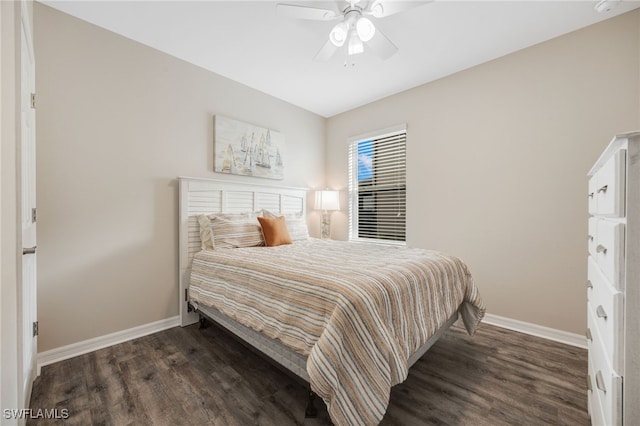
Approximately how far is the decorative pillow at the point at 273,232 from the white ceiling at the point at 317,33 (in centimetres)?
171

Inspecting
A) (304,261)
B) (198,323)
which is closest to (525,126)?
(304,261)

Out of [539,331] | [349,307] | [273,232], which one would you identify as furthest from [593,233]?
[273,232]

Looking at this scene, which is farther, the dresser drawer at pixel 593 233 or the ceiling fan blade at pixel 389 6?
the ceiling fan blade at pixel 389 6

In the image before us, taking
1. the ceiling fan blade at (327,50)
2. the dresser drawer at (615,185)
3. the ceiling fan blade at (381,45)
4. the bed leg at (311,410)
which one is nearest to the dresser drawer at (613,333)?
the dresser drawer at (615,185)

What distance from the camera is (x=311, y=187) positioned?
4234mm

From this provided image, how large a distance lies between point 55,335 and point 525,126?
4438 mm

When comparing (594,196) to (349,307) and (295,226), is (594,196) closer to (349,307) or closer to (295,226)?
(349,307)

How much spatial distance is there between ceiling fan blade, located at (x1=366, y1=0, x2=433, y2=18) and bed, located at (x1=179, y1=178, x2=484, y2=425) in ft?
5.66

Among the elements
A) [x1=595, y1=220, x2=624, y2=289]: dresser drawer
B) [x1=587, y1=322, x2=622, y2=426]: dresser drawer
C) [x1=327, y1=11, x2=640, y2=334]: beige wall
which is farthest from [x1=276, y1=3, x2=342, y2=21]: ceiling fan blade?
[x1=587, y1=322, x2=622, y2=426]: dresser drawer

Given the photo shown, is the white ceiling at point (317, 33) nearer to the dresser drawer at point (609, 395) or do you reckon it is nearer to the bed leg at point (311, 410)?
the dresser drawer at point (609, 395)

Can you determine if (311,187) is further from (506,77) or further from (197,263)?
(506,77)

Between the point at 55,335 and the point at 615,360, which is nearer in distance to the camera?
the point at 615,360

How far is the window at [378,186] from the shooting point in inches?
139

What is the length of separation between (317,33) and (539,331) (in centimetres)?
341
